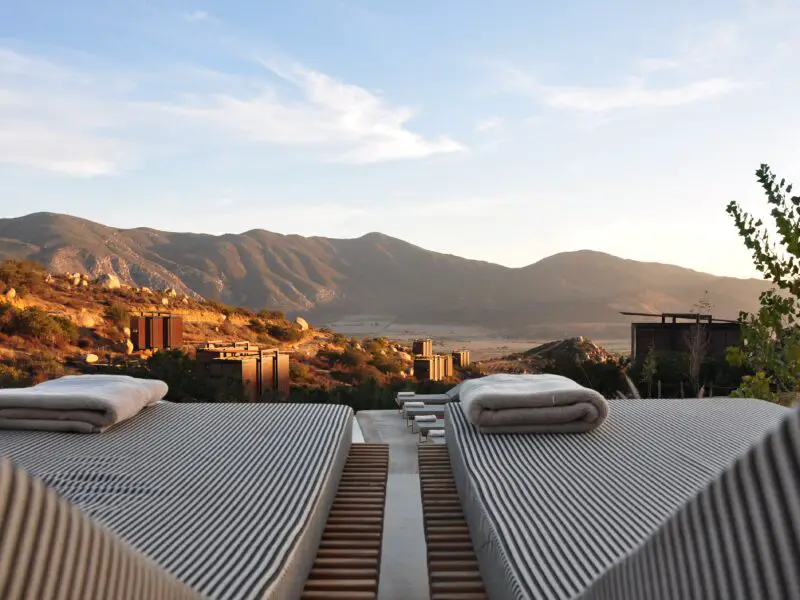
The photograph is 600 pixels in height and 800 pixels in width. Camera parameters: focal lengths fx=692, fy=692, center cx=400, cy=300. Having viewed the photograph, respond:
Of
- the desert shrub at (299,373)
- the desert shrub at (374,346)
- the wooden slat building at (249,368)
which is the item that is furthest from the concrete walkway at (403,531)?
the desert shrub at (374,346)

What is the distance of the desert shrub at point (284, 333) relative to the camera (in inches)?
899

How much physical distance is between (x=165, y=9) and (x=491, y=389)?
928 cm

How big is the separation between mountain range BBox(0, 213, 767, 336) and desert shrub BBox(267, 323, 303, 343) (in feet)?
60.4

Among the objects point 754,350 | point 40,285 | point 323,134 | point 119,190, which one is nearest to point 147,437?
point 754,350

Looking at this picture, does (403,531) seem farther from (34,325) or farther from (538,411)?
(34,325)

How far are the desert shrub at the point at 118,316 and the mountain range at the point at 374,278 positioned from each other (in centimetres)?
2081

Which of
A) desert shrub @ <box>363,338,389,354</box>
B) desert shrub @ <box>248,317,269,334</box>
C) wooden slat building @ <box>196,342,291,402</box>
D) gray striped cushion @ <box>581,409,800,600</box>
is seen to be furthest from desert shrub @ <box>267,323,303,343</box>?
gray striped cushion @ <box>581,409,800,600</box>

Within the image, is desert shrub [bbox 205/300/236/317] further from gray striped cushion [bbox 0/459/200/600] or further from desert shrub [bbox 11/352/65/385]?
gray striped cushion [bbox 0/459/200/600]

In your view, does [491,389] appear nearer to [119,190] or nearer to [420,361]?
[420,361]

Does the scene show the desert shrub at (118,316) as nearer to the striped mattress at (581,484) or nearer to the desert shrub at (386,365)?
the desert shrub at (386,365)

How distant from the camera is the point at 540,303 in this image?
48062mm

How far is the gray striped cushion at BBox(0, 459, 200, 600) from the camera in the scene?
743 millimetres

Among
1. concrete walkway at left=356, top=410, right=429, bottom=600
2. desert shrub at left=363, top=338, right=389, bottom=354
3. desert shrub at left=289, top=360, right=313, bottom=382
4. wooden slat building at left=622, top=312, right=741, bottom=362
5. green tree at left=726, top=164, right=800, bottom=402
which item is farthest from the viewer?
desert shrub at left=363, top=338, right=389, bottom=354

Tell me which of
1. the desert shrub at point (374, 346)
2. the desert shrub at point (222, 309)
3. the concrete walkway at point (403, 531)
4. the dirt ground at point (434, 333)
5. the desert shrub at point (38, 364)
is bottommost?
the dirt ground at point (434, 333)
